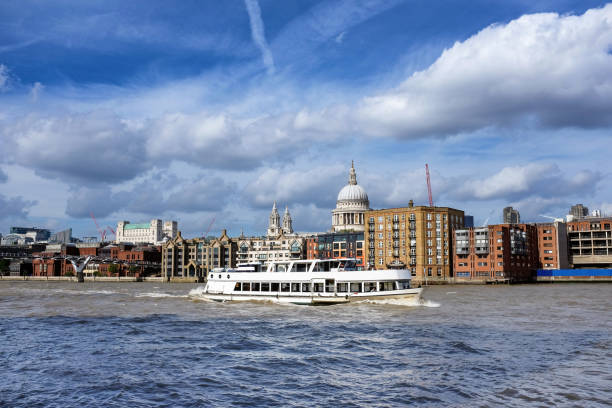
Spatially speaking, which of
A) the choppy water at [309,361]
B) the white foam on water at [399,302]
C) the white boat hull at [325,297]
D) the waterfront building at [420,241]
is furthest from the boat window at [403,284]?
the waterfront building at [420,241]

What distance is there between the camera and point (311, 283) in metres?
68.4

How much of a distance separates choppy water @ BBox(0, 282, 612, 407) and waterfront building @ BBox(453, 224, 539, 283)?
125 meters

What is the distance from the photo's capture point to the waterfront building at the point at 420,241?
183500 mm

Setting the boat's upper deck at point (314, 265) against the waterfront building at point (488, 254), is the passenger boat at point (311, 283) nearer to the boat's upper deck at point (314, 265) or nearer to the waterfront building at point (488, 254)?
the boat's upper deck at point (314, 265)

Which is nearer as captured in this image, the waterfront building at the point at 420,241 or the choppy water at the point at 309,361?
the choppy water at the point at 309,361

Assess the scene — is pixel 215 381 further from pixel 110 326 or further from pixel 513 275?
pixel 513 275

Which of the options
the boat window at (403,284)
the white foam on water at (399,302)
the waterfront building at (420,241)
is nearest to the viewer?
the white foam on water at (399,302)

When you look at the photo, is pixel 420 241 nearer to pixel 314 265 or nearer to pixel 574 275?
pixel 574 275

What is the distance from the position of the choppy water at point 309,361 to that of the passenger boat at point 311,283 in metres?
10.5

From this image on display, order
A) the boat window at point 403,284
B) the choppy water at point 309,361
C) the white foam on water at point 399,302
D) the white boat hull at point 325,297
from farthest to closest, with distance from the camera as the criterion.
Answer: the boat window at point 403,284 → the white boat hull at point 325,297 → the white foam on water at point 399,302 → the choppy water at point 309,361

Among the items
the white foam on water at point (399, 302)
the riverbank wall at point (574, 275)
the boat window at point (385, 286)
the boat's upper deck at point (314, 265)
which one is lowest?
the riverbank wall at point (574, 275)

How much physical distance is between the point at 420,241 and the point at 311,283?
121 m

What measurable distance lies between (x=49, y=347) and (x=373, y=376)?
22.4m

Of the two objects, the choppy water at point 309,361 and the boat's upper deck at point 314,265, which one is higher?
the boat's upper deck at point 314,265
